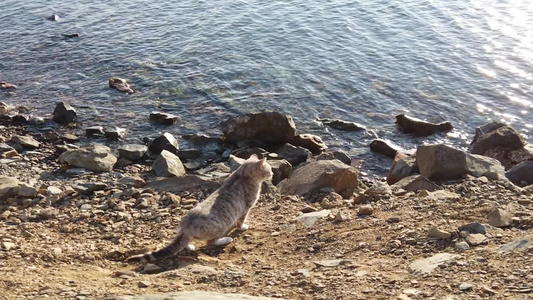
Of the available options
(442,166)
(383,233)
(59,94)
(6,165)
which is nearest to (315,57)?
(59,94)

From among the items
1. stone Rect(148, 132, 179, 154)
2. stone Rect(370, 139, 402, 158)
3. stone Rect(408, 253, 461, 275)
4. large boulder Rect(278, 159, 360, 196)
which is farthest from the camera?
stone Rect(370, 139, 402, 158)

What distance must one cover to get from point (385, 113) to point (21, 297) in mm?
15552

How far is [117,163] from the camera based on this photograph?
16188 mm

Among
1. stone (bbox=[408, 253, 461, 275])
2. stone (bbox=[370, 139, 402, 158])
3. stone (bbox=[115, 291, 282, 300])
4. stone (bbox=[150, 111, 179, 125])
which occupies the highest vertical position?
stone (bbox=[115, 291, 282, 300])

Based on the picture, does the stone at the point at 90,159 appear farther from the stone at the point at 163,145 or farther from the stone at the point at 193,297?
the stone at the point at 193,297

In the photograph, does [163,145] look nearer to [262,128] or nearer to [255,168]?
[262,128]

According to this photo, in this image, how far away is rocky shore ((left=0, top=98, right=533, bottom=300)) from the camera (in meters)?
7.91

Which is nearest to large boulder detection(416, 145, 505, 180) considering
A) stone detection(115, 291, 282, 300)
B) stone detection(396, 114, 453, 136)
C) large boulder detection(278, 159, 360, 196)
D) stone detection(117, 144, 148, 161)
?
large boulder detection(278, 159, 360, 196)

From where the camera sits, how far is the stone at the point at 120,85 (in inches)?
851

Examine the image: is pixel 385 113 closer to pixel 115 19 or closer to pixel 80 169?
pixel 80 169

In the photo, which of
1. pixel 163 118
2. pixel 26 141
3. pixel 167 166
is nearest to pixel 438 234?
pixel 167 166

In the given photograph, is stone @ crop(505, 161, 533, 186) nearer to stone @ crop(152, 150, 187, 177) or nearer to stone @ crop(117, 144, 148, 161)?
stone @ crop(152, 150, 187, 177)

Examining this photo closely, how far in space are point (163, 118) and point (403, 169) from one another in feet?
26.8

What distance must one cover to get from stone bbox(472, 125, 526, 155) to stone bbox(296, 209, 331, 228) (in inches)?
310
